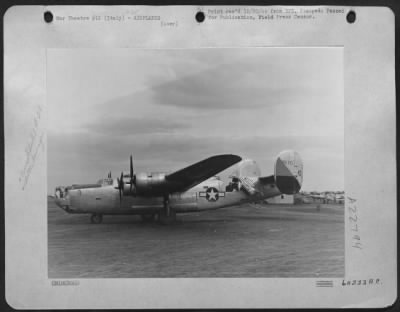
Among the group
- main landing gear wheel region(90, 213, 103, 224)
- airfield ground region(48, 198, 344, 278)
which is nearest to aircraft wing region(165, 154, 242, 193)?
airfield ground region(48, 198, 344, 278)

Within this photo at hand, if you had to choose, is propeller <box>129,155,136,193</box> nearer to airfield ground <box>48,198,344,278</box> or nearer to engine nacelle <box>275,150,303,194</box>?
airfield ground <box>48,198,344,278</box>

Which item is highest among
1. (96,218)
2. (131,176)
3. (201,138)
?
(201,138)

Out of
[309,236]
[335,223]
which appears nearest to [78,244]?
[309,236]

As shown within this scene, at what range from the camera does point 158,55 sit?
152 centimetres

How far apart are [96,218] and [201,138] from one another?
869 millimetres

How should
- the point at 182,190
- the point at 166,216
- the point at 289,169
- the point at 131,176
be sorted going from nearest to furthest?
the point at 289,169, the point at 131,176, the point at 166,216, the point at 182,190

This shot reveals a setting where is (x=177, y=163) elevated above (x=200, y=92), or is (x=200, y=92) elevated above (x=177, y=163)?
(x=200, y=92)

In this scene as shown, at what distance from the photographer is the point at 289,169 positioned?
153 cm

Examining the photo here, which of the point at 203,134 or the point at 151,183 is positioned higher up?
the point at 203,134

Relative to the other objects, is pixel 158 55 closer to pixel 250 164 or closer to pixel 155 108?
pixel 155 108

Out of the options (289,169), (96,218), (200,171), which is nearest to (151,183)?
(200,171)

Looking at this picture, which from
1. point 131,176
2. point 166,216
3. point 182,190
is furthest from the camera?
point 182,190

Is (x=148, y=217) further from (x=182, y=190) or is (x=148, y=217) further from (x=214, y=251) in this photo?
(x=214, y=251)

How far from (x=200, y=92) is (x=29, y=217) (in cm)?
107
